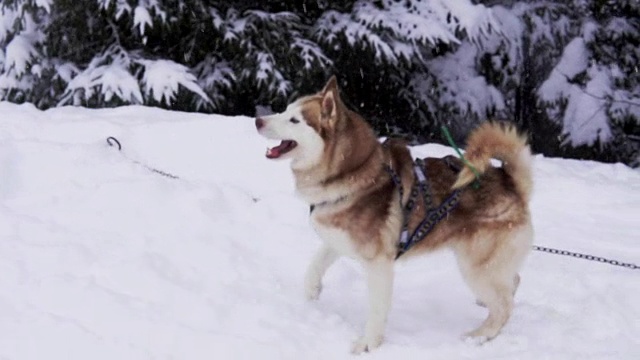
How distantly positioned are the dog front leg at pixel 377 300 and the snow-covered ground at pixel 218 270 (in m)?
0.09

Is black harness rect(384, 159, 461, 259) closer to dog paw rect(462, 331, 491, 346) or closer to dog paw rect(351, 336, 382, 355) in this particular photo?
dog paw rect(351, 336, 382, 355)

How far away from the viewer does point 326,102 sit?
135 inches

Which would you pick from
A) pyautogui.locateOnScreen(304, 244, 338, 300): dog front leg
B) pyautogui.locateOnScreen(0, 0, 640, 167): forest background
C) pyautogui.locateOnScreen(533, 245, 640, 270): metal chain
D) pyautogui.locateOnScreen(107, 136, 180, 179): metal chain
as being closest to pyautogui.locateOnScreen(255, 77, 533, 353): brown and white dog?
pyautogui.locateOnScreen(304, 244, 338, 300): dog front leg

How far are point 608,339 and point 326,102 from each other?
1882 mm

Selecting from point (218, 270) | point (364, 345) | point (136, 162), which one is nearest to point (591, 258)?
point (364, 345)

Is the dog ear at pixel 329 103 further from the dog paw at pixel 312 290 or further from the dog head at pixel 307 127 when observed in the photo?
the dog paw at pixel 312 290

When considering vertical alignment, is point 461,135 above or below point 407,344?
Result: below

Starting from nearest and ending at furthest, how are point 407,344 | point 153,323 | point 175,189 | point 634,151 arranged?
→ point 153,323 < point 407,344 < point 175,189 < point 634,151

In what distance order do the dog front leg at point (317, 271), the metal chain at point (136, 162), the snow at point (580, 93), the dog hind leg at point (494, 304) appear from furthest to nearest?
the snow at point (580, 93)
the metal chain at point (136, 162)
the dog front leg at point (317, 271)
the dog hind leg at point (494, 304)

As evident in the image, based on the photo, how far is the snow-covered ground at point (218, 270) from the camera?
341cm

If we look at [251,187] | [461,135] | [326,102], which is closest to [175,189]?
[251,187]

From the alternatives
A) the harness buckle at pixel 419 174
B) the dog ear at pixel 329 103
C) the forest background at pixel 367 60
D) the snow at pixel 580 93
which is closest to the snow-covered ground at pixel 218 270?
the harness buckle at pixel 419 174

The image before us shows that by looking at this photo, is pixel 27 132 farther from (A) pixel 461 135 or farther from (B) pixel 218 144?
(A) pixel 461 135

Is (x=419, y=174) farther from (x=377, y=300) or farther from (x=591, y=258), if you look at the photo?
(x=591, y=258)
